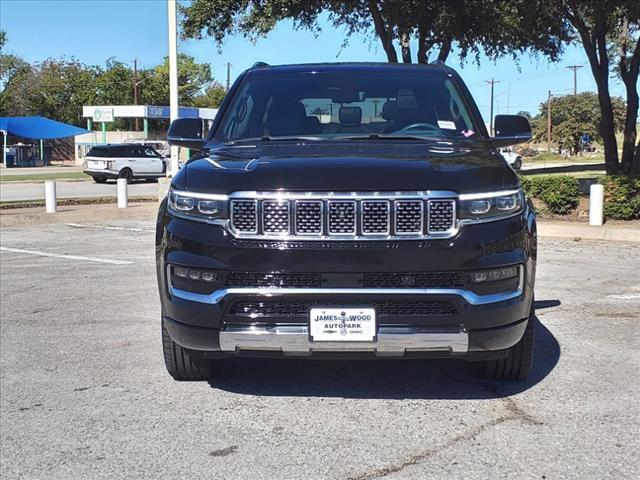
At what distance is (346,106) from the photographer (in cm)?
504

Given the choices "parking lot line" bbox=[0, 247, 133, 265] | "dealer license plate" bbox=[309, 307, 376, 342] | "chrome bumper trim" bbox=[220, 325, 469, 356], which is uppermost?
"dealer license plate" bbox=[309, 307, 376, 342]

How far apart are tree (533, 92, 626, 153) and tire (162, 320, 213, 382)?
263ft

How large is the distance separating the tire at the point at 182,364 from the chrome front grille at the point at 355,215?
3.50ft

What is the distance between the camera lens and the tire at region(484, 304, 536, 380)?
4.22 meters

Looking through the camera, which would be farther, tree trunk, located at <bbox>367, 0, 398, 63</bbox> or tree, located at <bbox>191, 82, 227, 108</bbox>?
tree, located at <bbox>191, 82, 227, 108</bbox>

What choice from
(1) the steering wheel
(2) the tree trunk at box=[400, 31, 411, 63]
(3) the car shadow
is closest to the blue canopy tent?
A: (2) the tree trunk at box=[400, 31, 411, 63]

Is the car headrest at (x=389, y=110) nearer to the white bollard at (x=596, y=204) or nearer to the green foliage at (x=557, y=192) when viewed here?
the white bollard at (x=596, y=204)

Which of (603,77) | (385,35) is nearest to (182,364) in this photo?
(385,35)

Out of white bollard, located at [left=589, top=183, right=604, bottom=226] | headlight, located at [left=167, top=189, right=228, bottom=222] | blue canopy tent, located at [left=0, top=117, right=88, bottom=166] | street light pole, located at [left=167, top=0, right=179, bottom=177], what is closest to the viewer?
headlight, located at [left=167, top=189, right=228, bottom=222]

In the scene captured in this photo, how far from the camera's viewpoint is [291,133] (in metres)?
4.84

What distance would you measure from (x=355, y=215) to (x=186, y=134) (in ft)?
6.53

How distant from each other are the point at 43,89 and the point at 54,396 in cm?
7138

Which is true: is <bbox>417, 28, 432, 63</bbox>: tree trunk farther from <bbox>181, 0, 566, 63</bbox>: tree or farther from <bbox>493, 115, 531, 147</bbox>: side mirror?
<bbox>493, 115, 531, 147</bbox>: side mirror

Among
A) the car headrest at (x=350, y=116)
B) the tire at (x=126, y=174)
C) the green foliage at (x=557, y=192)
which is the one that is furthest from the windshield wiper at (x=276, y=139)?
the tire at (x=126, y=174)
